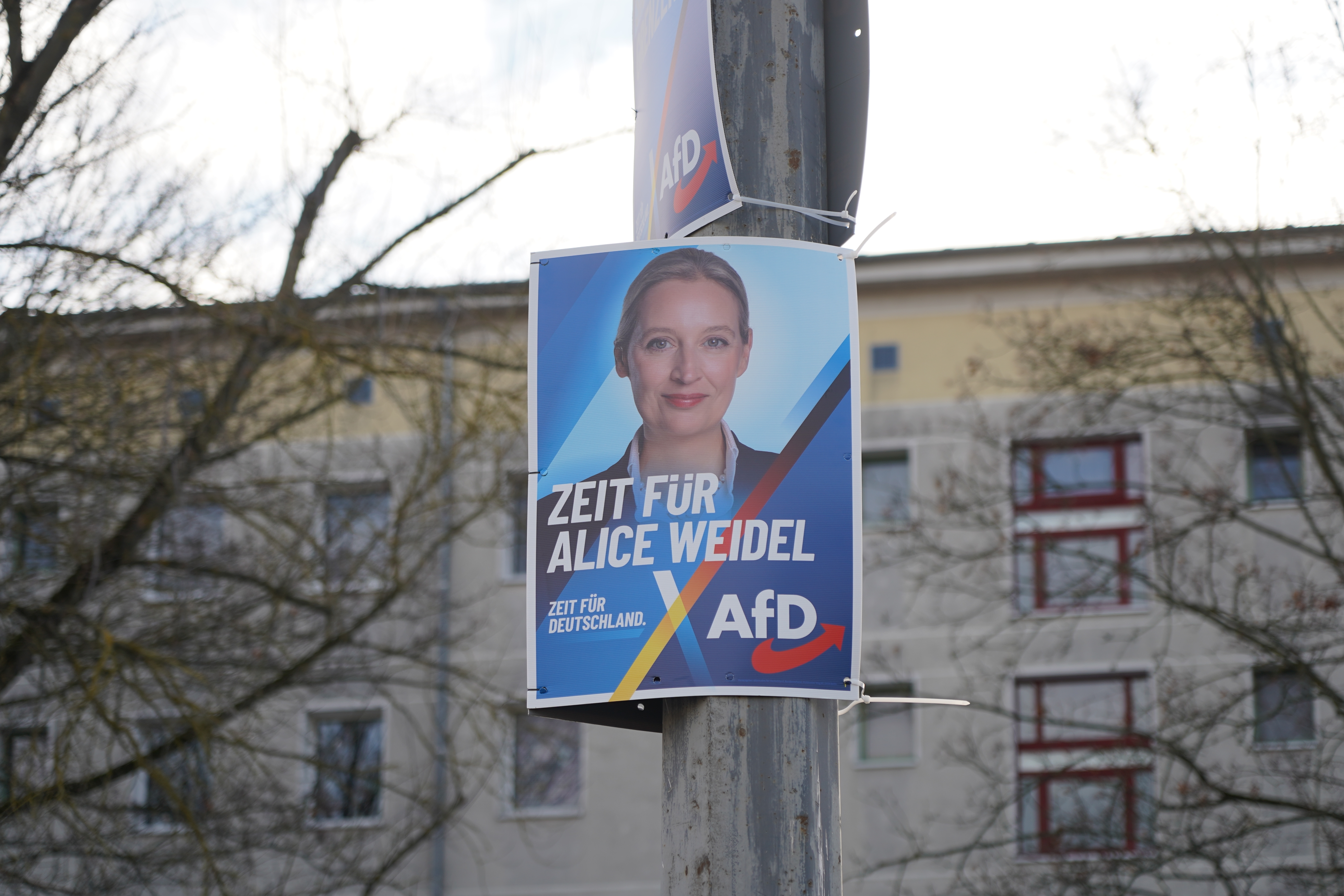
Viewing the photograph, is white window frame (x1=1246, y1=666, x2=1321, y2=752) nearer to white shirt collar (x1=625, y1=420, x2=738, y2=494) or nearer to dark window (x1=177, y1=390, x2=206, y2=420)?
dark window (x1=177, y1=390, x2=206, y2=420)

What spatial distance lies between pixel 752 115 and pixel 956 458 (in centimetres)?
1901

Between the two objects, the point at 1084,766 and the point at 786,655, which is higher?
the point at 786,655

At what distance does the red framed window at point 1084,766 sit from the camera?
508 inches

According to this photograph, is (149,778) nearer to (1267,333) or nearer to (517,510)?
(517,510)

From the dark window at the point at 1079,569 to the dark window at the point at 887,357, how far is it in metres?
3.42

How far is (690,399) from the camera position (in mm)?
2844

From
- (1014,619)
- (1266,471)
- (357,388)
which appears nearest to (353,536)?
(357,388)

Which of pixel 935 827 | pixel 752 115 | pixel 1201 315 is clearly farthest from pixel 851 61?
pixel 935 827

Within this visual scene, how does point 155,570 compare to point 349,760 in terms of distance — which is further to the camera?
point 349,760

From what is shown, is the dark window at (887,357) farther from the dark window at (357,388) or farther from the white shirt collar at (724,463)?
the white shirt collar at (724,463)

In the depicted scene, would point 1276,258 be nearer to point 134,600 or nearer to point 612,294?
point 134,600

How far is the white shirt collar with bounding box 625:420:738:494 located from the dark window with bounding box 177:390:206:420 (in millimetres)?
7740

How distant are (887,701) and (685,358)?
0.79 meters

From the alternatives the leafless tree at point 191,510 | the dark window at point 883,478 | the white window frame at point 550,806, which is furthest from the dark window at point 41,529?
the dark window at point 883,478
